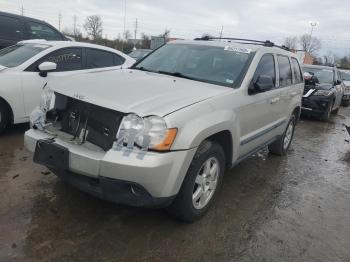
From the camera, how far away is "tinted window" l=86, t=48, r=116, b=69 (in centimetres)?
671

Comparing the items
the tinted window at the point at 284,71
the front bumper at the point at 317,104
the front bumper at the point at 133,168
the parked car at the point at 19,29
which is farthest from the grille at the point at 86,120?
the front bumper at the point at 317,104

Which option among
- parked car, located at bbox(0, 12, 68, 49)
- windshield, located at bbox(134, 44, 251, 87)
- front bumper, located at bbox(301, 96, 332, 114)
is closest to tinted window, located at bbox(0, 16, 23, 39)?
parked car, located at bbox(0, 12, 68, 49)

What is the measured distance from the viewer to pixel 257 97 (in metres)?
4.31

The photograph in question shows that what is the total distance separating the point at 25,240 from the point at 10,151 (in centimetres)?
→ 240

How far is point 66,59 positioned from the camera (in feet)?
20.7

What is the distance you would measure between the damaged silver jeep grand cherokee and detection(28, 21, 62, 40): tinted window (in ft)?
16.8

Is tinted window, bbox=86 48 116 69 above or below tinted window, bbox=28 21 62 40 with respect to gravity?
below

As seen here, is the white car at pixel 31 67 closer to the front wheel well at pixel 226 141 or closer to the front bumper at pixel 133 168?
the front bumper at pixel 133 168

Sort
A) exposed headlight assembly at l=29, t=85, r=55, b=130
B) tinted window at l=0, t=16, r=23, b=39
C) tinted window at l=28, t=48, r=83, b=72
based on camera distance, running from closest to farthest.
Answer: exposed headlight assembly at l=29, t=85, r=55, b=130
tinted window at l=28, t=48, r=83, b=72
tinted window at l=0, t=16, r=23, b=39

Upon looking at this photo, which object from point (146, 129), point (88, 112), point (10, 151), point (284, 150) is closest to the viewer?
point (146, 129)

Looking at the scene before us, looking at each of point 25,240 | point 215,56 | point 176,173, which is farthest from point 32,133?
point 215,56

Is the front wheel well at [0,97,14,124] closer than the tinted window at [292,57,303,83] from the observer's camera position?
Yes

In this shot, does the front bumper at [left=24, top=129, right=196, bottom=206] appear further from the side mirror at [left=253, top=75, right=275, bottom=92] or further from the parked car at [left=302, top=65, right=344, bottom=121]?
the parked car at [left=302, top=65, right=344, bottom=121]

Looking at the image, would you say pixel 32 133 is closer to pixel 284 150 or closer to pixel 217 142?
pixel 217 142
